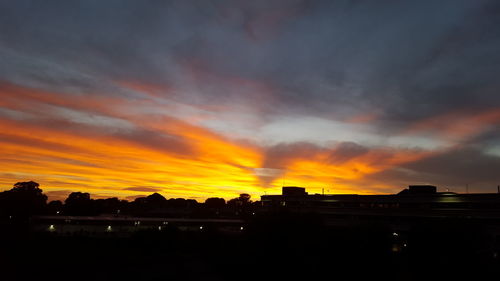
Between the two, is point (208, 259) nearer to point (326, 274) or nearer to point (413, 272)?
point (326, 274)

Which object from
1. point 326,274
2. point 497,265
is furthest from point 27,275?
point 497,265

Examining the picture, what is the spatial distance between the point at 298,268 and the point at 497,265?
31.8 meters

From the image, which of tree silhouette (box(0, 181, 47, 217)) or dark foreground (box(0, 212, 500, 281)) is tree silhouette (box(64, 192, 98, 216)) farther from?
dark foreground (box(0, 212, 500, 281))

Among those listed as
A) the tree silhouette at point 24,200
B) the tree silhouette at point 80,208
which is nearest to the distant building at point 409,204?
the tree silhouette at point 24,200

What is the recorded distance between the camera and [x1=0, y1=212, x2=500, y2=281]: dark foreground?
42219 millimetres

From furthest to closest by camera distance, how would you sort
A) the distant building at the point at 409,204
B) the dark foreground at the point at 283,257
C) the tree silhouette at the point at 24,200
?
the tree silhouette at the point at 24,200, the distant building at the point at 409,204, the dark foreground at the point at 283,257

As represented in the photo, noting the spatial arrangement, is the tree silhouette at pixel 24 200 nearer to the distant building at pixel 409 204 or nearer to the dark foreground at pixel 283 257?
the dark foreground at pixel 283 257

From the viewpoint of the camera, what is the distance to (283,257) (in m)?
42.8

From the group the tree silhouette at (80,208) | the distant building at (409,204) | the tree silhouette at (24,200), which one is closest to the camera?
the distant building at (409,204)

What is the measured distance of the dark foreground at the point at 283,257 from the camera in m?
42.2

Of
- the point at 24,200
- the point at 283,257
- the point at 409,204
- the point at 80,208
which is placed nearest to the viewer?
the point at 283,257

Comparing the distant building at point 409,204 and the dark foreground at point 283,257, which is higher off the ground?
the distant building at point 409,204

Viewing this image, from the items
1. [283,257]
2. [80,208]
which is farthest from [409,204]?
[80,208]

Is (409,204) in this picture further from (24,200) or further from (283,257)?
(24,200)
